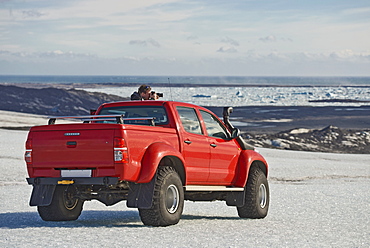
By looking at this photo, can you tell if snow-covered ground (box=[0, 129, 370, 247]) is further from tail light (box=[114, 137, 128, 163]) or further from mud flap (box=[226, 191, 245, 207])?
tail light (box=[114, 137, 128, 163])

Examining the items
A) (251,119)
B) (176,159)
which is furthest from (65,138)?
(251,119)

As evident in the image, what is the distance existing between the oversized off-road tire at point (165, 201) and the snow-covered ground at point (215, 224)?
0.12 metres

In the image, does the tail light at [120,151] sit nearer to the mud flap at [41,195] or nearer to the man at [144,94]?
the mud flap at [41,195]

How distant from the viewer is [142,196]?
26.2ft

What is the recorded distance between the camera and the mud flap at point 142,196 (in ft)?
26.1

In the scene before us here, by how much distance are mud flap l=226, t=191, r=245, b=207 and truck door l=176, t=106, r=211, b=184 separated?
0.88m

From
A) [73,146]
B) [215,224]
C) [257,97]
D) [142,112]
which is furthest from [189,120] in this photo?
[257,97]

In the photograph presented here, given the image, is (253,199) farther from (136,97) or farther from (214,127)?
(136,97)

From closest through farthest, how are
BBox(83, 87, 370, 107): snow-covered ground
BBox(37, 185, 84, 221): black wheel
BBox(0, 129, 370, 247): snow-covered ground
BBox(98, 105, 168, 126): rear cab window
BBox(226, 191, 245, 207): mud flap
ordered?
BBox(0, 129, 370, 247): snow-covered ground → BBox(37, 185, 84, 221): black wheel → BBox(98, 105, 168, 126): rear cab window → BBox(226, 191, 245, 207): mud flap → BBox(83, 87, 370, 107): snow-covered ground

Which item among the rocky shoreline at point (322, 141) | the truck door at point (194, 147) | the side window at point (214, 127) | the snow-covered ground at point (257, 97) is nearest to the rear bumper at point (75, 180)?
the truck door at point (194, 147)

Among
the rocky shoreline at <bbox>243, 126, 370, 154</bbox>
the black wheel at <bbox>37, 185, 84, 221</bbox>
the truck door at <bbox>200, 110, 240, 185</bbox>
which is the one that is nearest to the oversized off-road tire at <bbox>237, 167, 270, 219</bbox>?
the truck door at <bbox>200, 110, 240, 185</bbox>

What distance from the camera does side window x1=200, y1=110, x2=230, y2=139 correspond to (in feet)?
31.8

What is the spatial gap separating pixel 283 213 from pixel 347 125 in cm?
3768

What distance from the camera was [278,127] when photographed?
147 feet
